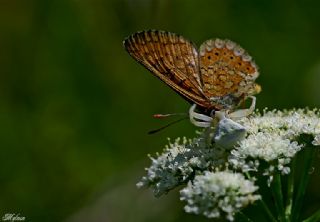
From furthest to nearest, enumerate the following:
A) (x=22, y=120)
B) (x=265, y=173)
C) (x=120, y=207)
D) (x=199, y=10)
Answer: (x=199, y=10) → (x=22, y=120) → (x=120, y=207) → (x=265, y=173)

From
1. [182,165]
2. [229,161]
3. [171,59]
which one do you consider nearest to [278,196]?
[229,161]

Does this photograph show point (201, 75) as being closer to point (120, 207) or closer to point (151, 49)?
point (151, 49)

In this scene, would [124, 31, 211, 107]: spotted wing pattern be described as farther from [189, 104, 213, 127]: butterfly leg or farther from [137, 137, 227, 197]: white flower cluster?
[137, 137, 227, 197]: white flower cluster

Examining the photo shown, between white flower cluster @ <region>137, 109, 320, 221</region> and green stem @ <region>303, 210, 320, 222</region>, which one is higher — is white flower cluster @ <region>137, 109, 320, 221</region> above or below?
above

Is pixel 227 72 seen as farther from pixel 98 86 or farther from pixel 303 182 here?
pixel 98 86

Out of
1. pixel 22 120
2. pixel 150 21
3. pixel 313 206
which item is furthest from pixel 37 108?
pixel 313 206

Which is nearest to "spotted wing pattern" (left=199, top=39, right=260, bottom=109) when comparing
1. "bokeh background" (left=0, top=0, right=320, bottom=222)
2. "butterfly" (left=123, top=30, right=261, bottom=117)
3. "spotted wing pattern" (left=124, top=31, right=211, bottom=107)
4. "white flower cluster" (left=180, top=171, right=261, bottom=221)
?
"butterfly" (left=123, top=30, right=261, bottom=117)

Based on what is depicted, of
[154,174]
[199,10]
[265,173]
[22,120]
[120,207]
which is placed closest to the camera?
[265,173]
